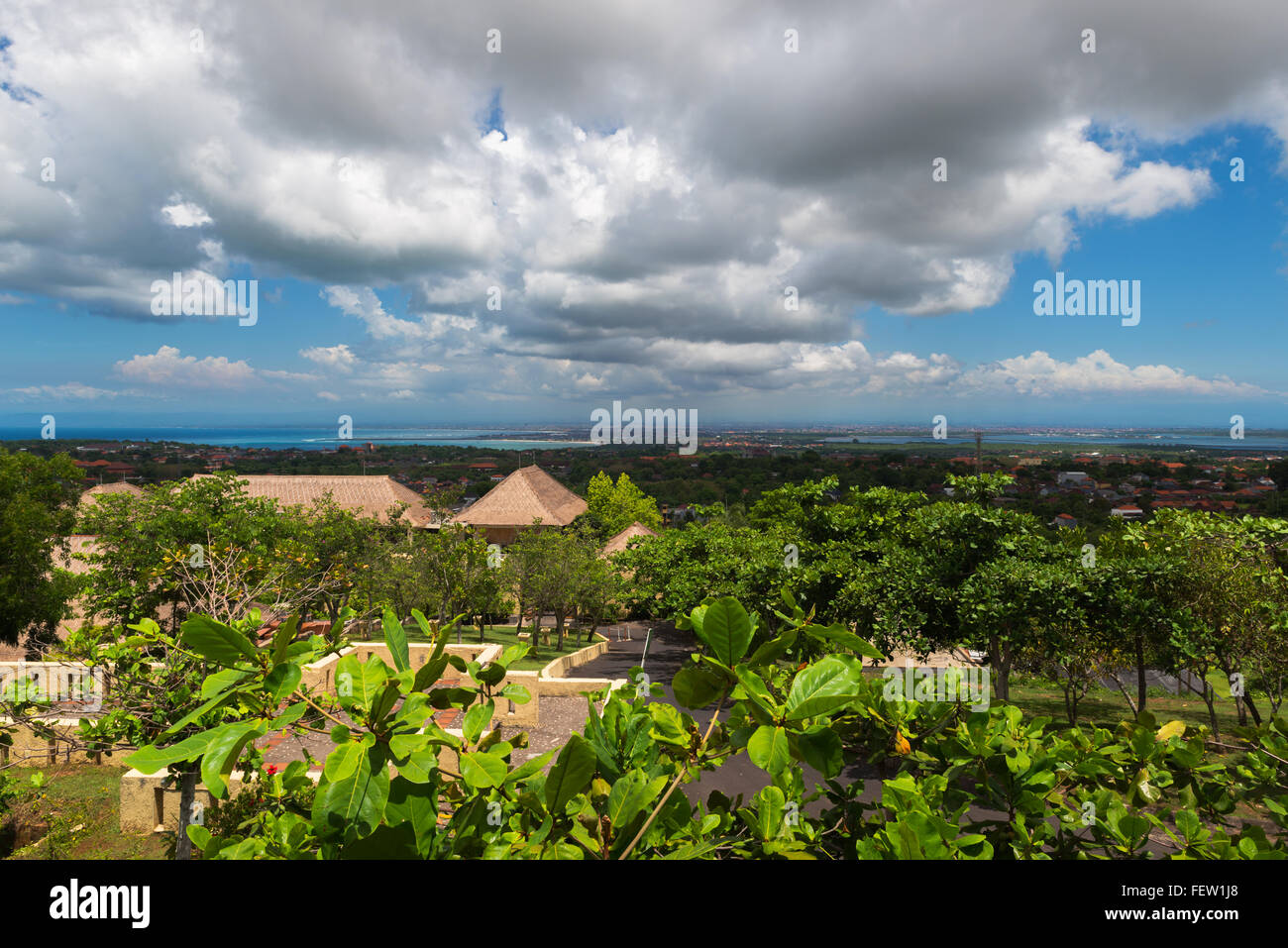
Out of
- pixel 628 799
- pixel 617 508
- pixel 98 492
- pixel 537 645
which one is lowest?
pixel 537 645

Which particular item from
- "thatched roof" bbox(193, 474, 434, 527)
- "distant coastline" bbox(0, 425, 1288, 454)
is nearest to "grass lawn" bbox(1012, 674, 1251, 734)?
"distant coastline" bbox(0, 425, 1288, 454)

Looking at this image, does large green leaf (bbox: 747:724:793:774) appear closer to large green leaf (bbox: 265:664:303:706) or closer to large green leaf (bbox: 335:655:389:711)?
large green leaf (bbox: 335:655:389:711)

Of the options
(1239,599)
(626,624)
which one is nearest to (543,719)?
(1239,599)

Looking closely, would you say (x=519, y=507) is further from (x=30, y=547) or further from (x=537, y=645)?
(x=30, y=547)

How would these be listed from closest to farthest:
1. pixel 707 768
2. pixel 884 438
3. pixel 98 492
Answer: pixel 707 768 → pixel 98 492 → pixel 884 438

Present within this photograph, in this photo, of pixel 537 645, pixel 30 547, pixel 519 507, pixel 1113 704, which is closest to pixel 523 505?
pixel 519 507

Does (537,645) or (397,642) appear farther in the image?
(537,645)
